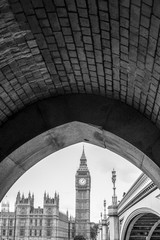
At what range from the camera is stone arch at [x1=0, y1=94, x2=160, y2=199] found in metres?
6.28

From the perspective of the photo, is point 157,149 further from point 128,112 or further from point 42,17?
point 42,17

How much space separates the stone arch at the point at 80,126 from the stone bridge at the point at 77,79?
0.02 meters

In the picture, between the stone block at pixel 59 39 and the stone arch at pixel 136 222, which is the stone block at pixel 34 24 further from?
the stone arch at pixel 136 222

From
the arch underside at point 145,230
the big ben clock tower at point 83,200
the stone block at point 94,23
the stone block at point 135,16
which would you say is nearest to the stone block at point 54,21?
the stone block at point 94,23

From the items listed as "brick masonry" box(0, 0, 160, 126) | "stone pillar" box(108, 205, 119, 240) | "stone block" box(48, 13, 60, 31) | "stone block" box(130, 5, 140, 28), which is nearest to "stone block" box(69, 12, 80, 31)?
"brick masonry" box(0, 0, 160, 126)

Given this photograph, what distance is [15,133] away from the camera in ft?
21.5

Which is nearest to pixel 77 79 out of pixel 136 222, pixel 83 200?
pixel 136 222

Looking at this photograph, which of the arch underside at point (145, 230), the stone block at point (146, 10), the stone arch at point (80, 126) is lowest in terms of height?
the arch underside at point (145, 230)

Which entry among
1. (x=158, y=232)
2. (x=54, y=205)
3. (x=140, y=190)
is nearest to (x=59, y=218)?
(x=54, y=205)

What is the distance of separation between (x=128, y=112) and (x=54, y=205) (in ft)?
354

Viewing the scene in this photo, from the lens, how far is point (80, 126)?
22.1ft

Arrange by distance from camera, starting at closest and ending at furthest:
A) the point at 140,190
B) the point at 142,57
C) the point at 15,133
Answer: the point at 142,57, the point at 15,133, the point at 140,190

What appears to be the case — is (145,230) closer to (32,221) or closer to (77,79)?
(77,79)

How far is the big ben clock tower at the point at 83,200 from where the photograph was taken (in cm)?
12900
